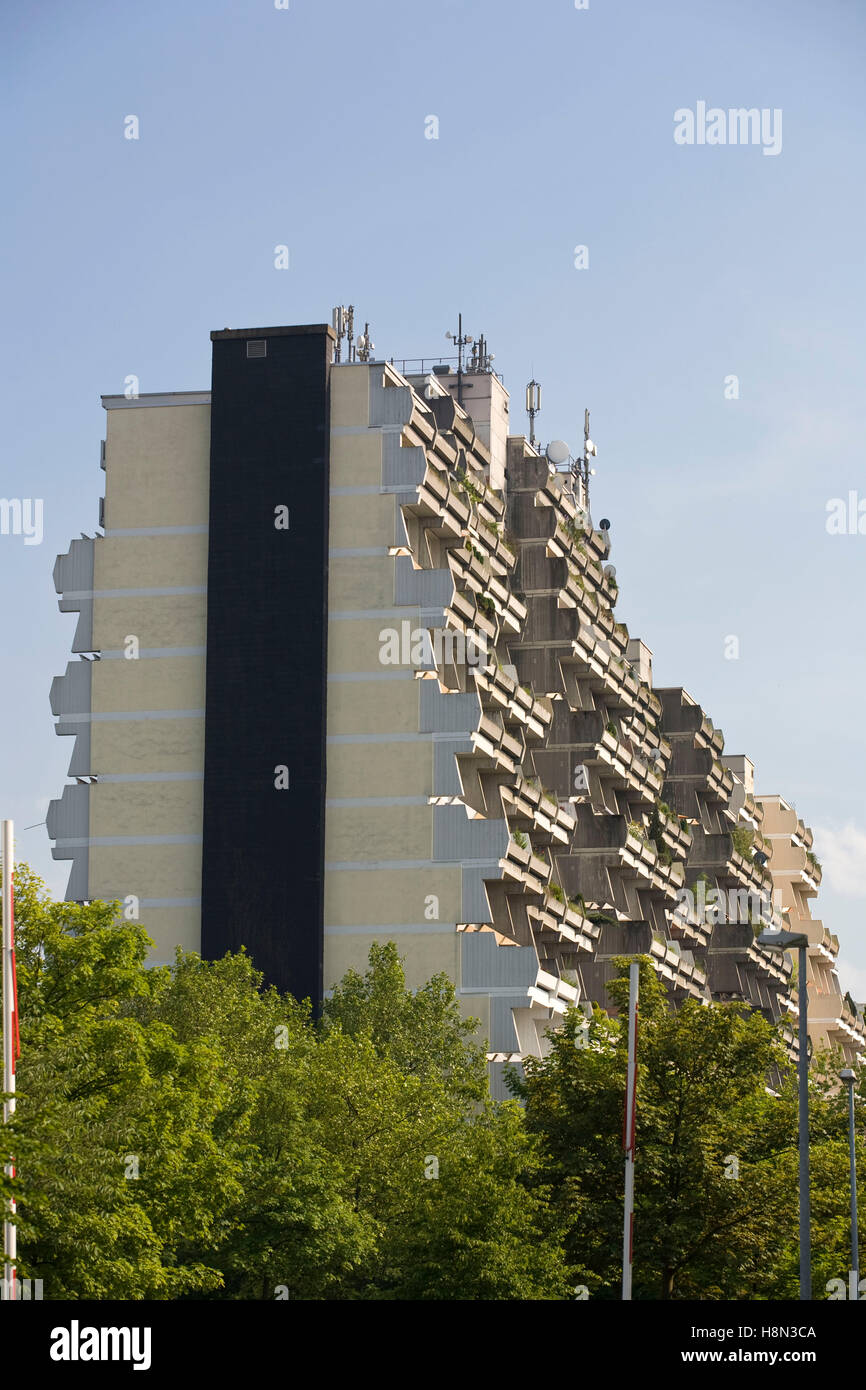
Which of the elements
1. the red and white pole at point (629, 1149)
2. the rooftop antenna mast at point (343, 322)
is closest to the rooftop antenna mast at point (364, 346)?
the rooftop antenna mast at point (343, 322)

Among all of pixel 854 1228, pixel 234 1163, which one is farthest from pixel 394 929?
pixel 234 1163

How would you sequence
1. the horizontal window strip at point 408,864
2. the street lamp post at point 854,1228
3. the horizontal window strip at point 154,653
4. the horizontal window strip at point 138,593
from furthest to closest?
the horizontal window strip at point 138,593
the horizontal window strip at point 154,653
the horizontal window strip at point 408,864
the street lamp post at point 854,1228

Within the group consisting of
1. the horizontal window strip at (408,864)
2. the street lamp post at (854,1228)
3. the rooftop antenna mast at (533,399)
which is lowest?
the street lamp post at (854,1228)

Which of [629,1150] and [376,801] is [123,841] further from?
[629,1150]

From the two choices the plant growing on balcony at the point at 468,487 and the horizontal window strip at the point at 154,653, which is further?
the plant growing on balcony at the point at 468,487

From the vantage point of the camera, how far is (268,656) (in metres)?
72.6

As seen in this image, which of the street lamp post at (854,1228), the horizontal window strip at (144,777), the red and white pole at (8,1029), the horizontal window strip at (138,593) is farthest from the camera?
the horizontal window strip at (138,593)

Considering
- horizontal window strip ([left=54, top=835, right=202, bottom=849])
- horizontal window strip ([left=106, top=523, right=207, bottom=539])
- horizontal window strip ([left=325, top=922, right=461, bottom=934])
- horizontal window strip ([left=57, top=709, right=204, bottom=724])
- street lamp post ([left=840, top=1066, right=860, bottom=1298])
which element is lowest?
street lamp post ([left=840, top=1066, right=860, bottom=1298])

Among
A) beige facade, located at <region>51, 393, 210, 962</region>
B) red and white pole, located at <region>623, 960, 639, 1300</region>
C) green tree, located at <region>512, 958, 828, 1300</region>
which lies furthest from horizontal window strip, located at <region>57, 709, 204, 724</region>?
red and white pole, located at <region>623, 960, 639, 1300</region>

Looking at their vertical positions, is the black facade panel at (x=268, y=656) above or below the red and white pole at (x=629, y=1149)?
above

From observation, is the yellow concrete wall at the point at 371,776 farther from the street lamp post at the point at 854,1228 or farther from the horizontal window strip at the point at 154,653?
the street lamp post at the point at 854,1228

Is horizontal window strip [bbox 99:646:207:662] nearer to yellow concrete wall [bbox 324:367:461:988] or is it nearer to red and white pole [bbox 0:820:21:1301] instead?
yellow concrete wall [bbox 324:367:461:988]

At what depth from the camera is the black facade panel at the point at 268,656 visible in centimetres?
7138

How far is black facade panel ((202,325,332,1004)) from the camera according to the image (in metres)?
71.4
